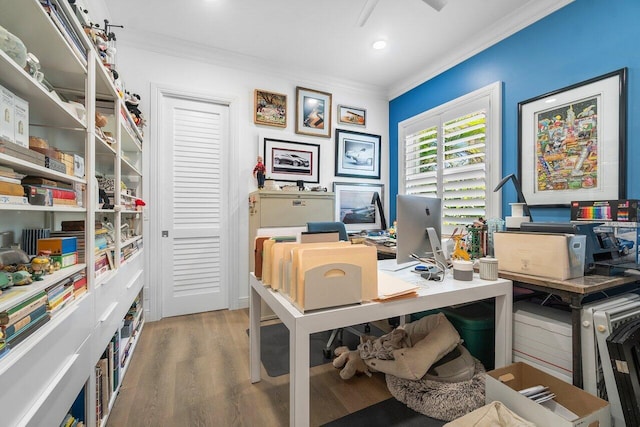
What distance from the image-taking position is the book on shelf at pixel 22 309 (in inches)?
31.5

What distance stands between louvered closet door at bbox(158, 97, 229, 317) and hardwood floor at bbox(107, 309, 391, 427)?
2.27ft

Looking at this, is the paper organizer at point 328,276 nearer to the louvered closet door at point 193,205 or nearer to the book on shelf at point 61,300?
the book on shelf at point 61,300

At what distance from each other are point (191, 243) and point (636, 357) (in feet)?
10.9

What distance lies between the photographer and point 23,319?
86 centimetres

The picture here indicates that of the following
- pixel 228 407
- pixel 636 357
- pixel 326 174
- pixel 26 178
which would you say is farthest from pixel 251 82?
pixel 636 357

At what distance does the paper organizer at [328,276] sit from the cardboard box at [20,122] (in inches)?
39.6

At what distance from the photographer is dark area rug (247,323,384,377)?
203 cm

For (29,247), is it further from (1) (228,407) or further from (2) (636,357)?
(2) (636,357)

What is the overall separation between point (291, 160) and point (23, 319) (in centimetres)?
281

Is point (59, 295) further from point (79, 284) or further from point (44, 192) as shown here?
point (44, 192)

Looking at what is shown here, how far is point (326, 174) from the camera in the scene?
3.69m

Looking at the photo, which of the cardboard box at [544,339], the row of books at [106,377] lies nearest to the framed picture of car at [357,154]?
the cardboard box at [544,339]

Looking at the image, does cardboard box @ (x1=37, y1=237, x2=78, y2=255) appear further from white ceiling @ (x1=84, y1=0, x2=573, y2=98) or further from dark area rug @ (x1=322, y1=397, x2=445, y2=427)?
white ceiling @ (x1=84, y1=0, x2=573, y2=98)

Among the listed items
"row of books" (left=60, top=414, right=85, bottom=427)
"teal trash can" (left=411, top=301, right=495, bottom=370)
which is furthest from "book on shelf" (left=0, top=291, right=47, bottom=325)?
"teal trash can" (left=411, top=301, right=495, bottom=370)
